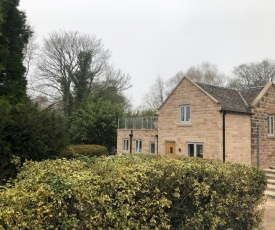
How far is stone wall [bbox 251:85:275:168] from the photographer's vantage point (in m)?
16.8

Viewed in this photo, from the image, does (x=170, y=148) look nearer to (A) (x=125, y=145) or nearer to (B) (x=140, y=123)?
(B) (x=140, y=123)

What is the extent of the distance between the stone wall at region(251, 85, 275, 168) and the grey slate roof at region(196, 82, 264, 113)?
658mm

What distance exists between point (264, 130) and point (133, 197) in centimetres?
1623

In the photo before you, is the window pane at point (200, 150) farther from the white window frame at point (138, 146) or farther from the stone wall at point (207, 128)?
the white window frame at point (138, 146)

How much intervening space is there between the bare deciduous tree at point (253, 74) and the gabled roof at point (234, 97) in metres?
18.2

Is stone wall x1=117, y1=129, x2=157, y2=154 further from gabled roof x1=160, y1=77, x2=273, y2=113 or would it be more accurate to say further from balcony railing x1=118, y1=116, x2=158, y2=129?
gabled roof x1=160, y1=77, x2=273, y2=113

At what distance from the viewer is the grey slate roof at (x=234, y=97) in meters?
16.4

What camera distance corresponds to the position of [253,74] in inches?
1387

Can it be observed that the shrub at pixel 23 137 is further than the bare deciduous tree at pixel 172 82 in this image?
No

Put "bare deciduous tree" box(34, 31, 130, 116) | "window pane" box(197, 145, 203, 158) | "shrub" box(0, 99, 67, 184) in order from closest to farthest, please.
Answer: "shrub" box(0, 99, 67, 184) → "window pane" box(197, 145, 203, 158) → "bare deciduous tree" box(34, 31, 130, 116)

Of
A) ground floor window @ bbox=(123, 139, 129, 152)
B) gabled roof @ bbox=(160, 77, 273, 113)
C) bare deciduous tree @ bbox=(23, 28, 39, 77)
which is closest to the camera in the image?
gabled roof @ bbox=(160, 77, 273, 113)

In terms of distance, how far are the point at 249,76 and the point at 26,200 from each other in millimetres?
37393

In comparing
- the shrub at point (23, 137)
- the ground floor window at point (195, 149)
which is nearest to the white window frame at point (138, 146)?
the ground floor window at point (195, 149)

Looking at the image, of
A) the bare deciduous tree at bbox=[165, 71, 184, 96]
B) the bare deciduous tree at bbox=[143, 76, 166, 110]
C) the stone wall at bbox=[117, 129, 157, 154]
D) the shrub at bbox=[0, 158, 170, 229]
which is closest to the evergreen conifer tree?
the stone wall at bbox=[117, 129, 157, 154]
